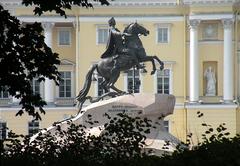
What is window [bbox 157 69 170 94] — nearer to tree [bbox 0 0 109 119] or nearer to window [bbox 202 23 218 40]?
window [bbox 202 23 218 40]

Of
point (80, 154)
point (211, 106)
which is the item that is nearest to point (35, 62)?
point (80, 154)

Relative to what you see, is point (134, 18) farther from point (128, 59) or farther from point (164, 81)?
point (128, 59)

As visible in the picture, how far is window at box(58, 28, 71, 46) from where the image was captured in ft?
187

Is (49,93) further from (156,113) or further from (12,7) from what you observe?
(156,113)

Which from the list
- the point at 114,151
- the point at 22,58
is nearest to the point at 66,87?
the point at 22,58

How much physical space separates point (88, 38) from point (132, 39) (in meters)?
29.8

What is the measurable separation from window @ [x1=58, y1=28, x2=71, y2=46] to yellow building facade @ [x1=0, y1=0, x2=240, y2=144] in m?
0.65

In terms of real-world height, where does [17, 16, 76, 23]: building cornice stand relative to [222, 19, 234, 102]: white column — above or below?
above

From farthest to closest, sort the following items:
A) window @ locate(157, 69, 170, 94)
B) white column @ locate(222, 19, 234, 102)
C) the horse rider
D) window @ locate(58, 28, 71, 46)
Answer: window @ locate(58, 28, 71, 46), window @ locate(157, 69, 170, 94), white column @ locate(222, 19, 234, 102), the horse rider

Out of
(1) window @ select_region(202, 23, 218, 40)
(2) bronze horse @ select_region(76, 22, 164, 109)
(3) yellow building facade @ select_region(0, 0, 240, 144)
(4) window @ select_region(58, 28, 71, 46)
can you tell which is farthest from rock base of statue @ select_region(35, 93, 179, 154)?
(4) window @ select_region(58, 28, 71, 46)

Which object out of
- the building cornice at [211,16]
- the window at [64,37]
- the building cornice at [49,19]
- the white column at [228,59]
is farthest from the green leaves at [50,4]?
the window at [64,37]

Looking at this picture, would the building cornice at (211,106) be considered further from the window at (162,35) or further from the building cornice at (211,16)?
the building cornice at (211,16)

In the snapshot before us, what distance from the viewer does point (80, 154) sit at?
35.7 ft

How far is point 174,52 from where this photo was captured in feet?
184
